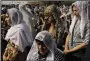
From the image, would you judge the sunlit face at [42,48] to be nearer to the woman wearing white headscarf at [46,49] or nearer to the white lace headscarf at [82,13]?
the woman wearing white headscarf at [46,49]

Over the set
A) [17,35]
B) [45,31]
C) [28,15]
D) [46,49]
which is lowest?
[46,49]

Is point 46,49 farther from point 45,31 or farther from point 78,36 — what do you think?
point 78,36

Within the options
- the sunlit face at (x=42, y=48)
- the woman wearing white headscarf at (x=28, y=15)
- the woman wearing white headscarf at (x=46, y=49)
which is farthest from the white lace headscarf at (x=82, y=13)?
the woman wearing white headscarf at (x=28, y=15)

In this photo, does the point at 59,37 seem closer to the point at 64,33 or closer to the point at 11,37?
the point at 64,33

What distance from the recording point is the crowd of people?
3.80m

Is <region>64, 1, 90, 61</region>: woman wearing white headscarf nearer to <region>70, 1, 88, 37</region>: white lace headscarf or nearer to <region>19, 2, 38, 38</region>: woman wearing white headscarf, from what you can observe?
<region>70, 1, 88, 37</region>: white lace headscarf

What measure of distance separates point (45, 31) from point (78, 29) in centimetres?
43

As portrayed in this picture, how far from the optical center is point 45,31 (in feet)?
12.6

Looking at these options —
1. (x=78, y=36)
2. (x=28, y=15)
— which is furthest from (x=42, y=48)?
(x=28, y=15)

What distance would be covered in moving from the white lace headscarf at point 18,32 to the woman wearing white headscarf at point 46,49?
391 millimetres

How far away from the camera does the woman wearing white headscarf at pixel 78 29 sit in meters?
3.81

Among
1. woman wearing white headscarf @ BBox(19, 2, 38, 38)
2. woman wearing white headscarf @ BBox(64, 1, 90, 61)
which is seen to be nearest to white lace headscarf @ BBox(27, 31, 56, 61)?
woman wearing white headscarf @ BBox(64, 1, 90, 61)

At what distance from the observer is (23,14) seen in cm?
436

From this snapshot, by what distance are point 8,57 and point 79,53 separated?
104 centimetres
